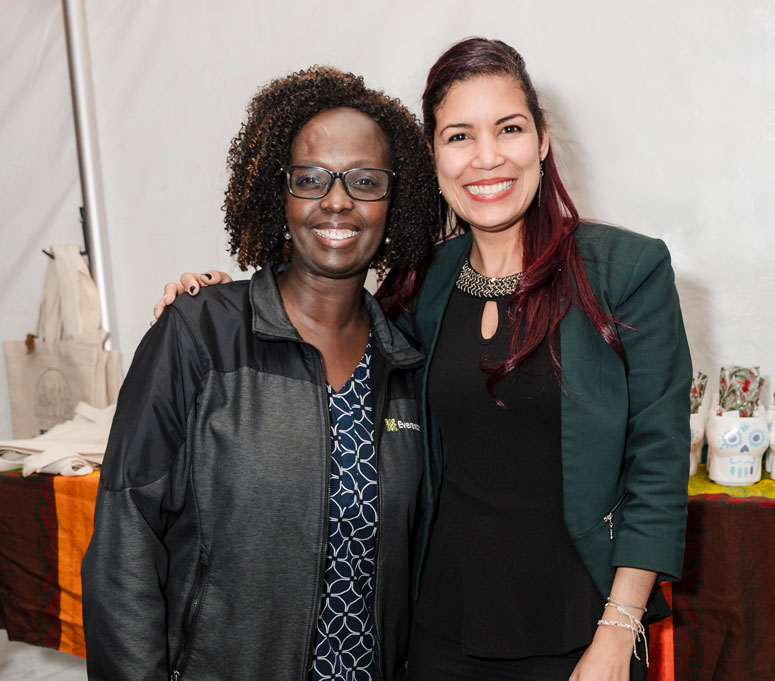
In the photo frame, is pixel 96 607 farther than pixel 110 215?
No

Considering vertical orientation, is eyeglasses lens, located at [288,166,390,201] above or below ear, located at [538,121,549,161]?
below

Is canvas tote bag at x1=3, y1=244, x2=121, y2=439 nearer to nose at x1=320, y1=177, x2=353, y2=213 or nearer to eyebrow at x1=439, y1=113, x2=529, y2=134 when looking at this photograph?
nose at x1=320, y1=177, x2=353, y2=213

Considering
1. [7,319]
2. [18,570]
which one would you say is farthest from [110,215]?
[18,570]

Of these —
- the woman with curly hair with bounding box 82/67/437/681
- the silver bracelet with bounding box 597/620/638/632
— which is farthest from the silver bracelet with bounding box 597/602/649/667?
the woman with curly hair with bounding box 82/67/437/681

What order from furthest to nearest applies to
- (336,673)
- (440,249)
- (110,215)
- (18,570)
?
(110,215)
(18,570)
(440,249)
(336,673)

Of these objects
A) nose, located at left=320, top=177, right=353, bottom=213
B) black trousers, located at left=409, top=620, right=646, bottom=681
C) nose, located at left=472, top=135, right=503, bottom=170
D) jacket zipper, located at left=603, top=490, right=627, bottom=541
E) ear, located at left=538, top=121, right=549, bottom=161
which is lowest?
black trousers, located at left=409, top=620, right=646, bottom=681

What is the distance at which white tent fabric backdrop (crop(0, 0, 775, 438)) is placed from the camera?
7.04ft

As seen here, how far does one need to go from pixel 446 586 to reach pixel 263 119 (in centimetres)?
96

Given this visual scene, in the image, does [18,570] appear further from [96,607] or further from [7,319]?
[96,607]

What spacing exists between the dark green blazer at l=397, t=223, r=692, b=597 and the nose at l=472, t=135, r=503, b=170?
0.27 meters

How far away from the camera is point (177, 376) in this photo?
1283 mm

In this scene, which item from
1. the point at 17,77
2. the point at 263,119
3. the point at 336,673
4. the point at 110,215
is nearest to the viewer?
the point at 336,673

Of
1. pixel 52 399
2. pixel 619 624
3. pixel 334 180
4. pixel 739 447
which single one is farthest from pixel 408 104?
pixel 619 624

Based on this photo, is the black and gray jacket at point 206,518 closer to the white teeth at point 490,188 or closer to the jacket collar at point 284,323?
the jacket collar at point 284,323
